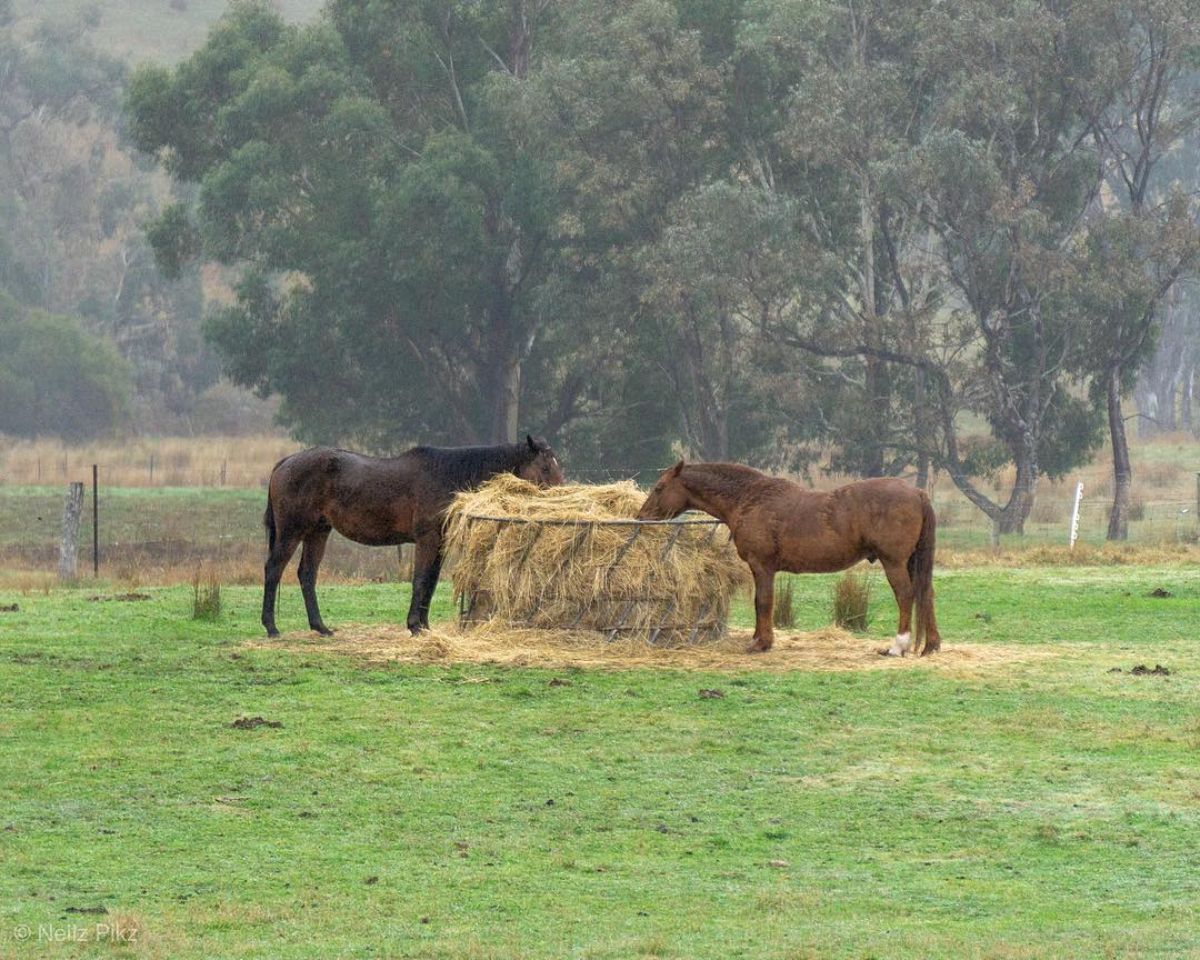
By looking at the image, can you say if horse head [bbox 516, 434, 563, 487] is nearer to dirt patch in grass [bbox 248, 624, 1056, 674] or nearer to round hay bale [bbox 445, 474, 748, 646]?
round hay bale [bbox 445, 474, 748, 646]

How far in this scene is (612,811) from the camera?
10016 mm

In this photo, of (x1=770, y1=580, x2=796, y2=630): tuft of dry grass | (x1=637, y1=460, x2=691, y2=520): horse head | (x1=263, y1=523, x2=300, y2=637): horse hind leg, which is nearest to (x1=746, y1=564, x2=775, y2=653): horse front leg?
(x1=637, y1=460, x2=691, y2=520): horse head

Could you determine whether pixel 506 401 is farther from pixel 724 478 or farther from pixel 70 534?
pixel 724 478

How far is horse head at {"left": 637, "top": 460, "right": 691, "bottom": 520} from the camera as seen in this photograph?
15844 millimetres

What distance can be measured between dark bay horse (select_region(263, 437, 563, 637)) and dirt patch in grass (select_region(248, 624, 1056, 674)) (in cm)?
71

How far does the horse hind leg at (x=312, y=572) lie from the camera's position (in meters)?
16.9

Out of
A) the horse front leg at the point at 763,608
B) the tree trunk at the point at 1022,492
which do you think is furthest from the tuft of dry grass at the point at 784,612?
the tree trunk at the point at 1022,492

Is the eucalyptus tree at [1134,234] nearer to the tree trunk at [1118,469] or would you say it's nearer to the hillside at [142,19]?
the tree trunk at [1118,469]

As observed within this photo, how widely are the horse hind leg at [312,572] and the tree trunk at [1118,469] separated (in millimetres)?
20785

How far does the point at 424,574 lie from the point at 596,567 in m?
1.86

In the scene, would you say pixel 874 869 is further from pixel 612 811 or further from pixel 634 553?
pixel 634 553

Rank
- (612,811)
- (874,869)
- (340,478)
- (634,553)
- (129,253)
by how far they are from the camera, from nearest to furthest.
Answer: (874,869) → (612,811) → (634,553) → (340,478) → (129,253)

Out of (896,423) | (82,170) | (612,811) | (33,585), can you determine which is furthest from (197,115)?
(612,811)

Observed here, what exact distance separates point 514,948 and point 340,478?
983 centimetres
